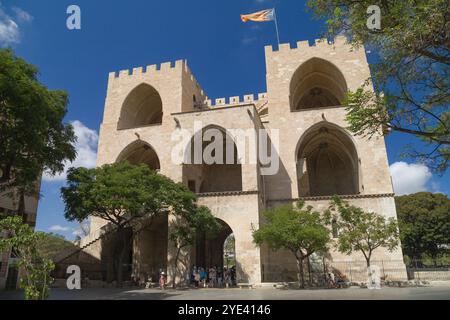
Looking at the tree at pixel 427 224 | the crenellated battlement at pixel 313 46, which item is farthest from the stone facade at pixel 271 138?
the tree at pixel 427 224

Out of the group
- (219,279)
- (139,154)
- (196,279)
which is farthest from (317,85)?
(196,279)

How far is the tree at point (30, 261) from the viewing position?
7613 millimetres

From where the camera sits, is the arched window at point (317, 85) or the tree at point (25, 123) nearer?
the tree at point (25, 123)

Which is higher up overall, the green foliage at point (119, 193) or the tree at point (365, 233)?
the green foliage at point (119, 193)

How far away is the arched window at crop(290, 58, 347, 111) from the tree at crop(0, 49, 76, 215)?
15.7 metres

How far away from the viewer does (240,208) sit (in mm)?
18328

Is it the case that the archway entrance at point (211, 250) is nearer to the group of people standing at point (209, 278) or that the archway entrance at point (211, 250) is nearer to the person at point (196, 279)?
the group of people standing at point (209, 278)

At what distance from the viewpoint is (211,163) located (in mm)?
26078

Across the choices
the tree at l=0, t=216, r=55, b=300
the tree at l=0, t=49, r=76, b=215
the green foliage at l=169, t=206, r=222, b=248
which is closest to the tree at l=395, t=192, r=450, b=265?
the green foliage at l=169, t=206, r=222, b=248

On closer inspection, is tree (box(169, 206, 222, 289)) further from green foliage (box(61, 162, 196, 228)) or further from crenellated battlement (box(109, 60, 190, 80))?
crenellated battlement (box(109, 60, 190, 80))

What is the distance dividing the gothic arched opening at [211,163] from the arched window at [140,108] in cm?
618

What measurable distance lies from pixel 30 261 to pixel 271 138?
1718cm

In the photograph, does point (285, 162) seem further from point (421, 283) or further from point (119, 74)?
point (119, 74)

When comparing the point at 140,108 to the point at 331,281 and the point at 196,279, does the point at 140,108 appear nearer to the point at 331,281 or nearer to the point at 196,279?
the point at 196,279
